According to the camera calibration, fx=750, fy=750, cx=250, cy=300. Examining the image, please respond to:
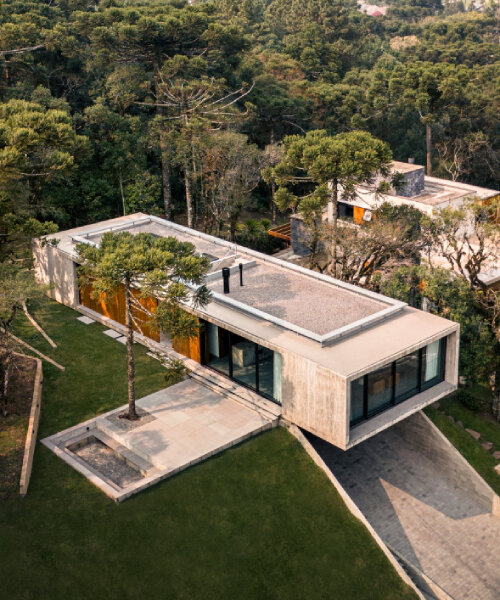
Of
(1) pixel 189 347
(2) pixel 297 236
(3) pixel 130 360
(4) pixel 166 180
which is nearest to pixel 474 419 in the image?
(1) pixel 189 347

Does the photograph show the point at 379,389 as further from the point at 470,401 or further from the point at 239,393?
the point at 470,401

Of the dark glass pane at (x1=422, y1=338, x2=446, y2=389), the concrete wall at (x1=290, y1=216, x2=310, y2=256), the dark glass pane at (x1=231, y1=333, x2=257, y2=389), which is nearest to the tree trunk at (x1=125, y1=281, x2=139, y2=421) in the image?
the dark glass pane at (x1=231, y1=333, x2=257, y2=389)

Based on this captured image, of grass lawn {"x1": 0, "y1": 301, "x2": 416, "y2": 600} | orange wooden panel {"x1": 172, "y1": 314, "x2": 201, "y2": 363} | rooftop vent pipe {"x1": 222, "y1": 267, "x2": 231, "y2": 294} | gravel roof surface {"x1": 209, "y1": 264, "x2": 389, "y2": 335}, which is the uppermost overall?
rooftop vent pipe {"x1": 222, "y1": 267, "x2": 231, "y2": 294}

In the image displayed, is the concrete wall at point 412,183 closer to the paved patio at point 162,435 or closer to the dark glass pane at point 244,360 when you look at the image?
the dark glass pane at point 244,360

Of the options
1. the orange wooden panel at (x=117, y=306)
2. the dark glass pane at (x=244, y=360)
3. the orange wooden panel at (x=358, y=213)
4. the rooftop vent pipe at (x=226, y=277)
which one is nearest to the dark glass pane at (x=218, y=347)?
the dark glass pane at (x=244, y=360)

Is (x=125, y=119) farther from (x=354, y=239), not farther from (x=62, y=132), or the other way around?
(x=354, y=239)

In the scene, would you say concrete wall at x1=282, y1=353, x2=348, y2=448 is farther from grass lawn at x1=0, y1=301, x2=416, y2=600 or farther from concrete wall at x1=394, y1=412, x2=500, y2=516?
concrete wall at x1=394, y1=412, x2=500, y2=516
